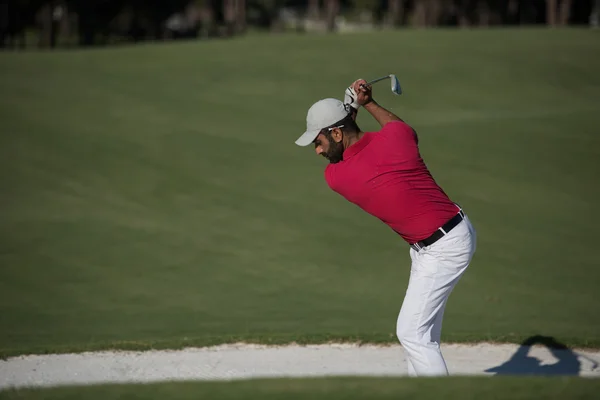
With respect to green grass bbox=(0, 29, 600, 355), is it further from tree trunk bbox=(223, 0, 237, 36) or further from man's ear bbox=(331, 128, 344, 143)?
tree trunk bbox=(223, 0, 237, 36)

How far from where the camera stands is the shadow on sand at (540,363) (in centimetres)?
865

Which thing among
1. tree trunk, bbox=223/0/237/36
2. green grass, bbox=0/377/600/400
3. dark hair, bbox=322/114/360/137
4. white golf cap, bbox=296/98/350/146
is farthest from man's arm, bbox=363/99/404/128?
tree trunk, bbox=223/0/237/36

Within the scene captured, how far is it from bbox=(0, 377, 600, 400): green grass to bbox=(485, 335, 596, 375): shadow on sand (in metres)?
2.75

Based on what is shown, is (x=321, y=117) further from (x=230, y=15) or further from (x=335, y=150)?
(x=230, y=15)

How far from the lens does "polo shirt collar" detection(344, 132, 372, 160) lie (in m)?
6.70

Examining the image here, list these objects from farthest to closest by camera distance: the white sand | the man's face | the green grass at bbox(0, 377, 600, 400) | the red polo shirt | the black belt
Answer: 1. the white sand
2. the man's face
3. the black belt
4. the red polo shirt
5. the green grass at bbox(0, 377, 600, 400)

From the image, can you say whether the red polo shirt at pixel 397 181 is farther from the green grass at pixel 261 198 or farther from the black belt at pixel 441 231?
the green grass at pixel 261 198

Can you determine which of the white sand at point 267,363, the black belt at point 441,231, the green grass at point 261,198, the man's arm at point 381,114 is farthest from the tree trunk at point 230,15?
the black belt at point 441,231

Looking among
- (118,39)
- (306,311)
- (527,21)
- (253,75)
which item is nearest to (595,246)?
(306,311)

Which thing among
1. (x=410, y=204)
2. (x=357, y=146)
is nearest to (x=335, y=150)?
(x=357, y=146)

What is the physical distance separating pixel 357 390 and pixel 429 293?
1293 mm

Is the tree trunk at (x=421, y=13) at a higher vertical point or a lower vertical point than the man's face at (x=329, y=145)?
lower

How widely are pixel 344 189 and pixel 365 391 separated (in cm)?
175

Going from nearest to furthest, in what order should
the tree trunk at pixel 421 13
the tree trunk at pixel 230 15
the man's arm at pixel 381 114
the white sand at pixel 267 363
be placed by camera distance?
the man's arm at pixel 381 114, the white sand at pixel 267 363, the tree trunk at pixel 230 15, the tree trunk at pixel 421 13
